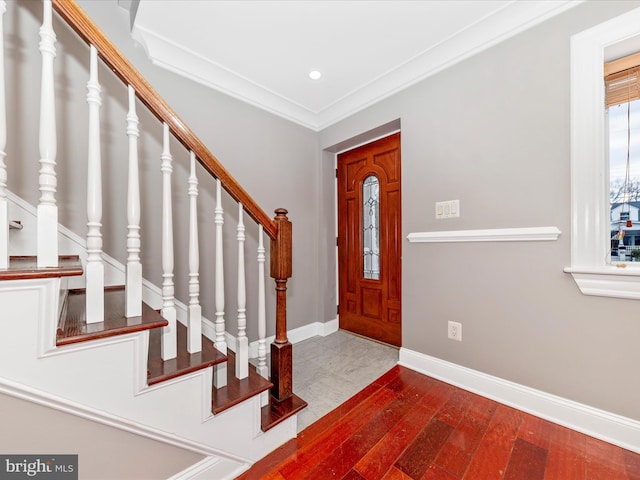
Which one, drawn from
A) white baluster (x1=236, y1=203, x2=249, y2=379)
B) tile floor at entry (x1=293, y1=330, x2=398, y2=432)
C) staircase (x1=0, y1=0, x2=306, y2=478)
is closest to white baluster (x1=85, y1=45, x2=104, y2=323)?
staircase (x1=0, y1=0, x2=306, y2=478)

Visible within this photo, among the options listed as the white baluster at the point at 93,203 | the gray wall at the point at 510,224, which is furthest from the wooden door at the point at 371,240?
the white baluster at the point at 93,203

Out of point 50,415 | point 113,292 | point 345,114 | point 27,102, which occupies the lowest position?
point 50,415

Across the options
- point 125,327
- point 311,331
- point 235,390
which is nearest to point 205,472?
point 235,390

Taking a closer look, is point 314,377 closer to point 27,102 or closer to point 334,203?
point 334,203

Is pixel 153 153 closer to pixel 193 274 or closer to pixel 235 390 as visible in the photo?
pixel 193 274

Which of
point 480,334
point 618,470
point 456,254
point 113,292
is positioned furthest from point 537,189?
point 113,292

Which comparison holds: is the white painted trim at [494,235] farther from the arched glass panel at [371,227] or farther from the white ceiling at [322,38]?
the white ceiling at [322,38]

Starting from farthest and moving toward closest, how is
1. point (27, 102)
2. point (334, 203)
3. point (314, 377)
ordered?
point (334, 203), point (314, 377), point (27, 102)

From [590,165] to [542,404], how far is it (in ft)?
4.44

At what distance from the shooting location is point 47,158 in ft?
2.61

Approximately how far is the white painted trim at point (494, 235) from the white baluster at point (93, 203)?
75.0 inches

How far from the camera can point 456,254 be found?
1.85 m

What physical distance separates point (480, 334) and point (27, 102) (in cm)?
305

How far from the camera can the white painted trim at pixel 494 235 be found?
1485 mm
